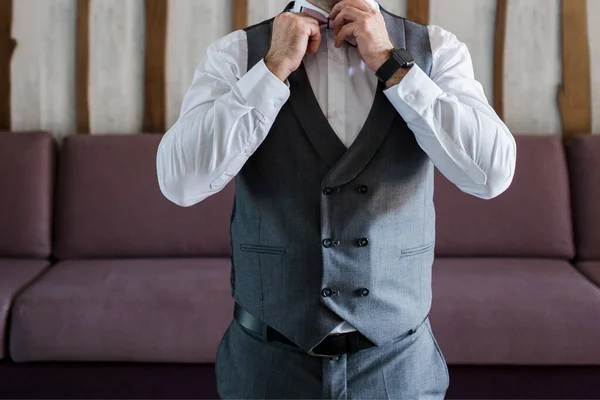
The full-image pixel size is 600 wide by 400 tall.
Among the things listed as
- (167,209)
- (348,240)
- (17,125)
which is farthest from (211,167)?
(17,125)

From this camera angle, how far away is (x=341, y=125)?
3.99ft

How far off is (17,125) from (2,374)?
1292mm

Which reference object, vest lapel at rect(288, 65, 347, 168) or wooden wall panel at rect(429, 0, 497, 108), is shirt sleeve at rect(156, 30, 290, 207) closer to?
vest lapel at rect(288, 65, 347, 168)

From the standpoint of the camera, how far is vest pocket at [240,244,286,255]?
1197 mm

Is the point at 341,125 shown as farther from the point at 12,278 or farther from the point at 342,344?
the point at 12,278

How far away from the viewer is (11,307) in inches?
88.8

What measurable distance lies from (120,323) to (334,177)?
4.33ft

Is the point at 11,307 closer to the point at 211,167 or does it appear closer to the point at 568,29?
the point at 211,167

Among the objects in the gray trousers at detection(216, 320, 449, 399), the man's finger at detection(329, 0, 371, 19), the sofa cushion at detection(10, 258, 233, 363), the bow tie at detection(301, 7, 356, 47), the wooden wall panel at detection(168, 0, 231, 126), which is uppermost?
the wooden wall panel at detection(168, 0, 231, 126)

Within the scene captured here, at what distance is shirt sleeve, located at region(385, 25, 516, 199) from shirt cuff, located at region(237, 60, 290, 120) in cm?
19

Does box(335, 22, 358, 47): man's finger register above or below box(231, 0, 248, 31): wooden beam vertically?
below

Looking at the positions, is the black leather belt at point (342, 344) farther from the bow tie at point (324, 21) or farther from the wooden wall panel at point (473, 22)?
the wooden wall panel at point (473, 22)

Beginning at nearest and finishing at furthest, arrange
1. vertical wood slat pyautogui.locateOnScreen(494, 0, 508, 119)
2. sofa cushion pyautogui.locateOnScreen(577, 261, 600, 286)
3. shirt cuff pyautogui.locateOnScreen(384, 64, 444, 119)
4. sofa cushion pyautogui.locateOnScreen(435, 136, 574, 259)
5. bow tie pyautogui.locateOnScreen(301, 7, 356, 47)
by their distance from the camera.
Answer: shirt cuff pyautogui.locateOnScreen(384, 64, 444, 119), bow tie pyautogui.locateOnScreen(301, 7, 356, 47), sofa cushion pyautogui.locateOnScreen(577, 261, 600, 286), sofa cushion pyautogui.locateOnScreen(435, 136, 574, 259), vertical wood slat pyautogui.locateOnScreen(494, 0, 508, 119)

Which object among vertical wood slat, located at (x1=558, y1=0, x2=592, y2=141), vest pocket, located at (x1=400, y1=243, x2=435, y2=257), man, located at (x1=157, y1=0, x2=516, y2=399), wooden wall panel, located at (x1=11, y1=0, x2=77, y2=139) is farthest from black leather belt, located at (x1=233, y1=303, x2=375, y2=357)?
wooden wall panel, located at (x1=11, y1=0, x2=77, y2=139)
